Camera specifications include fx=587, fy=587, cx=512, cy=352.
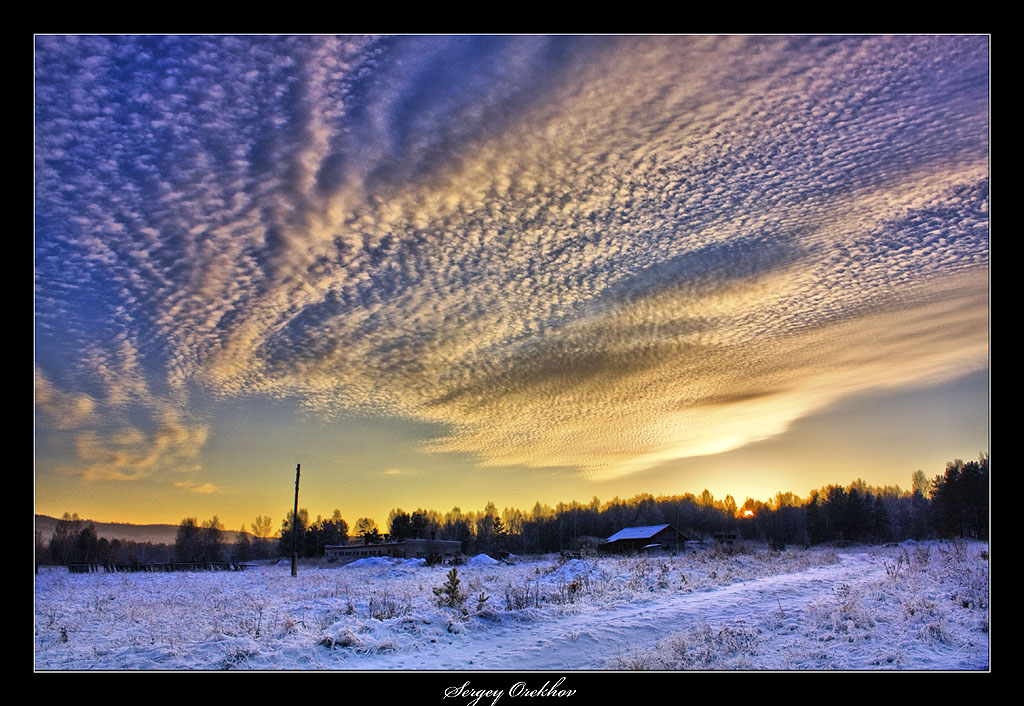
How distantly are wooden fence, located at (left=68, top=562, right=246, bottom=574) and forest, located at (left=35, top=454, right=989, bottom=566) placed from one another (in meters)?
0.40

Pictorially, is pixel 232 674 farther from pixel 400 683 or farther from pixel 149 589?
pixel 149 589

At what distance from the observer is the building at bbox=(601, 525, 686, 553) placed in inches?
2212

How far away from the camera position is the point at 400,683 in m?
9.49

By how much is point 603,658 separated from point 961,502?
1361 inches

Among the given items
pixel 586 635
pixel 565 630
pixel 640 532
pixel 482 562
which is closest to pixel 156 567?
pixel 482 562

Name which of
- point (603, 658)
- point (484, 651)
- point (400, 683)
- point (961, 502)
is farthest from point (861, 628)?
point (961, 502)

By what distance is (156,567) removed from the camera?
33094mm

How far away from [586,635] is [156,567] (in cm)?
3108

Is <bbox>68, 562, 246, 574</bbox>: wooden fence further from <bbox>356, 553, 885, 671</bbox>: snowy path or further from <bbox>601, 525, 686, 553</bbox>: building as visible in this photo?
<bbox>601, 525, 686, 553</bbox>: building

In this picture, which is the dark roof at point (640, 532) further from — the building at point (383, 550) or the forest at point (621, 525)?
the building at point (383, 550)

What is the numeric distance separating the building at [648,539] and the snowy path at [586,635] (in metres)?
42.4

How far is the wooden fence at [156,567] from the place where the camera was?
95.1ft

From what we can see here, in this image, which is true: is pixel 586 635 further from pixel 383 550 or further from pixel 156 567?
pixel 383 550

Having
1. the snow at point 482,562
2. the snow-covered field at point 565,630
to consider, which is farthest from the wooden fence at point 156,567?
the snow-covered field at point 565,630
